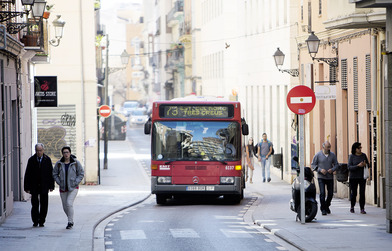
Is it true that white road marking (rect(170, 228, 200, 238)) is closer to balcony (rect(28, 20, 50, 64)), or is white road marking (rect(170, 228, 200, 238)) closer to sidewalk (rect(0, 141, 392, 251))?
sidewalk (rect(0, 141, 392, 251))

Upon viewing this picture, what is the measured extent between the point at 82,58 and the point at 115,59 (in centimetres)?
12059

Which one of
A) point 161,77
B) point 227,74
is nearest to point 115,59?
point 161,77

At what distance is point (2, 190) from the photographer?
796 inches

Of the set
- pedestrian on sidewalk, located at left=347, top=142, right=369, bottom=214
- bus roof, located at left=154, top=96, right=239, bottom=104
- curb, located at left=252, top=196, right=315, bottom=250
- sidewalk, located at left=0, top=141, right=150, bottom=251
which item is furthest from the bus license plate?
pedestrian on sidewalk, located at left=347, top=142, right=369, bottom=214

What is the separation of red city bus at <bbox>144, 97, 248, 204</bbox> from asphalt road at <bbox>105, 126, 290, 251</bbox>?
0.67 metres

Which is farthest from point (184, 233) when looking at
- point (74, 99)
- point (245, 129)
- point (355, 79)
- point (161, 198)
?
point (74, 99)

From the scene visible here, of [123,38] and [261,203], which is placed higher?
[123,38]

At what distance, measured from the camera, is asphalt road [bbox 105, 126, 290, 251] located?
16500 mm

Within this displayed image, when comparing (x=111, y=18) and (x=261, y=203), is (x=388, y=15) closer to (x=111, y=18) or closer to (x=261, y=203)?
(x=261, y=203)

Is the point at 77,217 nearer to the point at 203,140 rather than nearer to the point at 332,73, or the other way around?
the point at 203,140

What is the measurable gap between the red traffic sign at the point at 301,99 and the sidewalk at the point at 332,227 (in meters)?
2.31

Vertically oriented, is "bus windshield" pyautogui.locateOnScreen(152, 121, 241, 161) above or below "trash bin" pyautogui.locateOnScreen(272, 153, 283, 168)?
above

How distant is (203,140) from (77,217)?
443 centimetres

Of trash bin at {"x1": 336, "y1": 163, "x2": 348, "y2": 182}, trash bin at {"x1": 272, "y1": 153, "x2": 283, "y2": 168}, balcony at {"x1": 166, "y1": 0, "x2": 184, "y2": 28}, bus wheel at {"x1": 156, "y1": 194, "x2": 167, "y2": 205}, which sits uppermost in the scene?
balcony at {"x1": 166, "y1": 0, "x2": 184, "y2": 28}
